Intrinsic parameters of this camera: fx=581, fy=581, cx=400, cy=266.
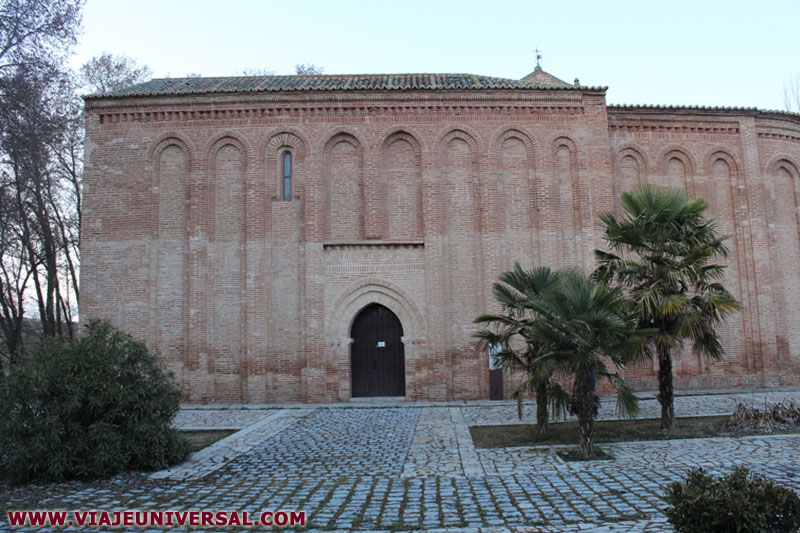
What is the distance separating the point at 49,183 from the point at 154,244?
8.60 meters

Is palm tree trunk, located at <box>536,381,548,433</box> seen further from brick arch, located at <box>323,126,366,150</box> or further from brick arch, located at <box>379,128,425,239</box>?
brick arch, located at <box>323,126,366,150</box>

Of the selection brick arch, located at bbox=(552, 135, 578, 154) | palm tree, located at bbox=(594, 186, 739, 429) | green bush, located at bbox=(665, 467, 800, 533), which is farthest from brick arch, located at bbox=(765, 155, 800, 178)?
green bush, located at bbox=(665, 467, 800, 533)

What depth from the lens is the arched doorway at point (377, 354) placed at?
1585 centimetres

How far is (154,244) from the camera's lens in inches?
629

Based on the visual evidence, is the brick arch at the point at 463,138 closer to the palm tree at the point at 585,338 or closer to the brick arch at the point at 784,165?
the palm tree at the point at 585,338

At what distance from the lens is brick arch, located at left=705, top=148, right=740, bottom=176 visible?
17.9 meters

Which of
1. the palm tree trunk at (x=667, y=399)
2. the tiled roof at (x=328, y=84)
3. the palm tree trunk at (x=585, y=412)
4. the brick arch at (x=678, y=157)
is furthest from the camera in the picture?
the brick arch at (x=678, y=157)

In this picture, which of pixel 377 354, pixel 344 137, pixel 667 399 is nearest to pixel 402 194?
pixel 344 137

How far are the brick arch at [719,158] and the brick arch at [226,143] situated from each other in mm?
13784

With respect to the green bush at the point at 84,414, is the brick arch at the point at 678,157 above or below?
above

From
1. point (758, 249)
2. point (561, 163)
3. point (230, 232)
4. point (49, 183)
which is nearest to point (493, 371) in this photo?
point (561, 163)

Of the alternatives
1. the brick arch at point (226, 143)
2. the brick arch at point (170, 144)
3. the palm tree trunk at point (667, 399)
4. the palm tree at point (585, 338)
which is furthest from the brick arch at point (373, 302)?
the palm tree at point (585, 338)

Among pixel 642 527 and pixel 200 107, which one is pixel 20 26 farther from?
pixel 642 527

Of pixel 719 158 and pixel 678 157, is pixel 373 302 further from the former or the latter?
pixel 719 158
